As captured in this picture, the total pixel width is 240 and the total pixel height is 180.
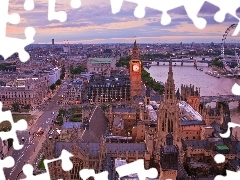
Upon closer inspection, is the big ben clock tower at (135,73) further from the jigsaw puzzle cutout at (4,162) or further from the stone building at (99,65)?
the stone building at (99,65)

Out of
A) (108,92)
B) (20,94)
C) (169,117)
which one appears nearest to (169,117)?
(169,117)

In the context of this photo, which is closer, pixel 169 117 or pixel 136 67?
pixel 169 117

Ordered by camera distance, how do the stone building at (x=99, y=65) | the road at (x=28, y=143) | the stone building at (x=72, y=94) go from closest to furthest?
the road at (x=28, y=143)
the stone building at (x=72, y=94)
the stone building at (x=99, y=65)

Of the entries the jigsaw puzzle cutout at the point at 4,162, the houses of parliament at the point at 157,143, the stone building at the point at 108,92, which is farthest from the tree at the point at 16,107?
the jigsaw puzzle cutout at the point at 4,162

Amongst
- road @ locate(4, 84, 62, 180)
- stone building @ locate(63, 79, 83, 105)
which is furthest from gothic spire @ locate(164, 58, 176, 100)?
stone building @ locate(63, 79, 83, 105)

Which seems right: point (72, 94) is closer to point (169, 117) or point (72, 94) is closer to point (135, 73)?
point (135, 73)

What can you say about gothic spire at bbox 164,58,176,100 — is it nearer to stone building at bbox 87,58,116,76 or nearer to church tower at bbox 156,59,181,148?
church tower at bbox 156,59,181,148
